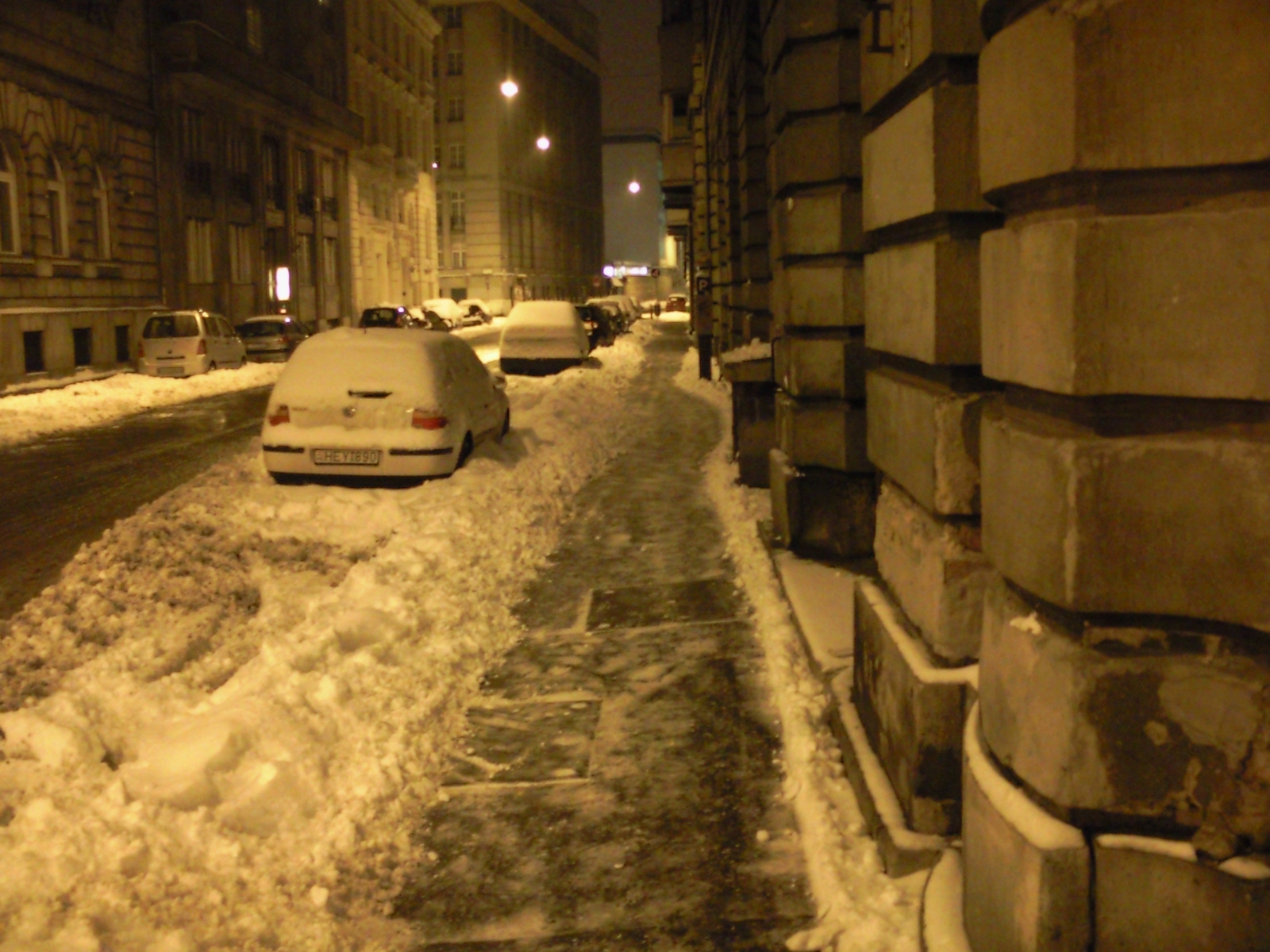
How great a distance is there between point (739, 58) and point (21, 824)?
9710 millimetres

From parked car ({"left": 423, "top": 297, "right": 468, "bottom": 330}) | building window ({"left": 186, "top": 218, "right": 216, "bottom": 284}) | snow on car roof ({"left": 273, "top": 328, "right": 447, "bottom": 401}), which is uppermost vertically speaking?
building window ({"left": 186, "top": 218, "right": 216, "bottom": 284})

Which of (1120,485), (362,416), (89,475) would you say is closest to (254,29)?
(89,475)

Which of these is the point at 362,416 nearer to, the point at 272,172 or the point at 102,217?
the point at 102,217

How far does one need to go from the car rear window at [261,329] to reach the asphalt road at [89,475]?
11098 millimetres

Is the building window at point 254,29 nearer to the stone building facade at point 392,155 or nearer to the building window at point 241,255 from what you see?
the building window at point 241,255

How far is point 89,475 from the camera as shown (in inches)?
534

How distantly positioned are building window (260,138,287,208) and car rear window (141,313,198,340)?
652 inches

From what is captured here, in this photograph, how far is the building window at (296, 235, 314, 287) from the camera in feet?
159

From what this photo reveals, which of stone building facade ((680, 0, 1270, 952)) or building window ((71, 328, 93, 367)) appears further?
building window ((71, 328, 93, 367))

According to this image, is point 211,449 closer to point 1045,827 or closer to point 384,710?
point 384,710

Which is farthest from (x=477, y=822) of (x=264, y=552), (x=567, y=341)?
(x=567, y=341)

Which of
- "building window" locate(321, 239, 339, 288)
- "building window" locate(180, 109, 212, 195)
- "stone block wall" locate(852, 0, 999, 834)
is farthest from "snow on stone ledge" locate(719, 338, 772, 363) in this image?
"building window" locate(321, 239, 339, 288)

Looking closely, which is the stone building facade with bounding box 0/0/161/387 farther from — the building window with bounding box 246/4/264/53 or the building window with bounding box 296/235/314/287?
the building window with bounding box 296/235/314/287

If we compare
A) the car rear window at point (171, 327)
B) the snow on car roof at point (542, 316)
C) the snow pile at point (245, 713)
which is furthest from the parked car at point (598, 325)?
the snow pile at point (245, 713)
